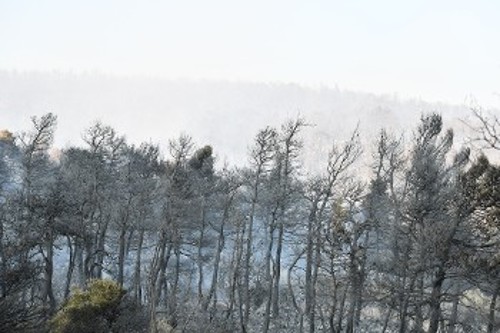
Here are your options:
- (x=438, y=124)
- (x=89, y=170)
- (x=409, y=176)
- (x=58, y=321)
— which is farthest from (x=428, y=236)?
(x=89, y=170)

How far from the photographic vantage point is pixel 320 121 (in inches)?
7042

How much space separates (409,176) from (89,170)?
17.6m

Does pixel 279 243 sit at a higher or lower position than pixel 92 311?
higher

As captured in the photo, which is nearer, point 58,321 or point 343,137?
point 58,321

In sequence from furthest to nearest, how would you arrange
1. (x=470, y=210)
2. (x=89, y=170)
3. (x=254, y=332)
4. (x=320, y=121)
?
(x=320, y=121)
(x=89, y=170)
(x=254, y=332)
(x=470, y=210)

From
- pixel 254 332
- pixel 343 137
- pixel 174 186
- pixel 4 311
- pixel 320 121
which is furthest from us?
pixel 320 121

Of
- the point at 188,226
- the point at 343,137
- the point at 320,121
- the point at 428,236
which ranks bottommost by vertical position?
the point at 428,236

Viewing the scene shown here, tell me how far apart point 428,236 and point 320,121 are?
541 ft

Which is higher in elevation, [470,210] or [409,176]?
[409,176]

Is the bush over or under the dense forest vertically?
under

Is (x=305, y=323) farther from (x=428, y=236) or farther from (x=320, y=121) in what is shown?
(x=320, y=121)

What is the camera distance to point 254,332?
1065 inches

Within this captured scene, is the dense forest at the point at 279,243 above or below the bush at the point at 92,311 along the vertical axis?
above

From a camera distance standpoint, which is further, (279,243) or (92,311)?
(279,243)
